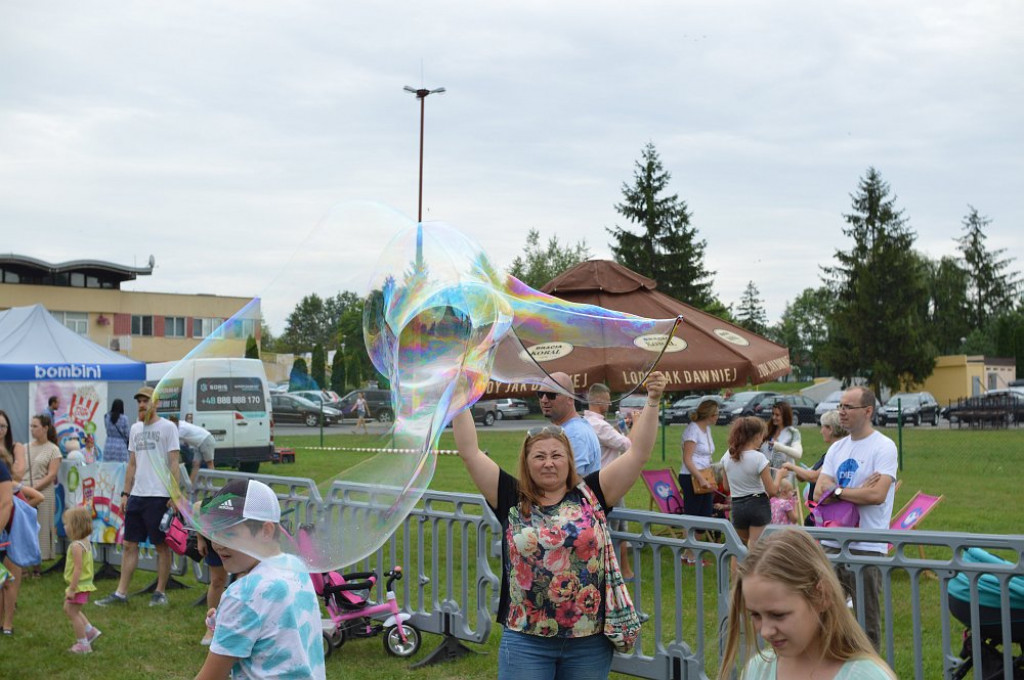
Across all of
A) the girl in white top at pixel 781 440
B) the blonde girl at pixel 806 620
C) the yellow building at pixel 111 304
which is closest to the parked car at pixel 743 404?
the yellow building at pixel 111 304

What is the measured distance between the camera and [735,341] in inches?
429

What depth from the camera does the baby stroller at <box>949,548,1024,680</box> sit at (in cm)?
Result: 483

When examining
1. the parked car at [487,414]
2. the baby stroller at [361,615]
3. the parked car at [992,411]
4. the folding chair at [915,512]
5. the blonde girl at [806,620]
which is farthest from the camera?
the parked car at [487,414]

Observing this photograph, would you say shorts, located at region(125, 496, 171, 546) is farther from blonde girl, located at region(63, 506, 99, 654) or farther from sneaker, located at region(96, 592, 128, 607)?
blonde girl, located at region(63, 506, 99, 654)

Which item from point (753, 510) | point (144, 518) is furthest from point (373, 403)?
point (144, 518)

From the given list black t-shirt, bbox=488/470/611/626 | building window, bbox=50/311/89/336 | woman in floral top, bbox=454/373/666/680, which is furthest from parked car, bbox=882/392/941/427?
building window, bbox=50/311/89/336

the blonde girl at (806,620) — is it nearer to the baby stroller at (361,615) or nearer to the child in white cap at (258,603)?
the child in white cap at (258,603)

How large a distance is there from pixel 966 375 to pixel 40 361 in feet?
188

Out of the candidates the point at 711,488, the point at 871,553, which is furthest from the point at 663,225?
the point at 871,553

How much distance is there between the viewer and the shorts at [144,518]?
30.4ft

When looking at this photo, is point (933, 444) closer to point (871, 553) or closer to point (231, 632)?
point (871, 553)

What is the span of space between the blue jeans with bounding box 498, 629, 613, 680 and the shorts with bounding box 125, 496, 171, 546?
19.9 feet

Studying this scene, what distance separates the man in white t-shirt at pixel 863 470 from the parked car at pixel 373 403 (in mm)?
2918

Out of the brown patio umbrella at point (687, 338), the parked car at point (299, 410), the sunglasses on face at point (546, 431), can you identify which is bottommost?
the sunglasses on face at point (546, 431)
